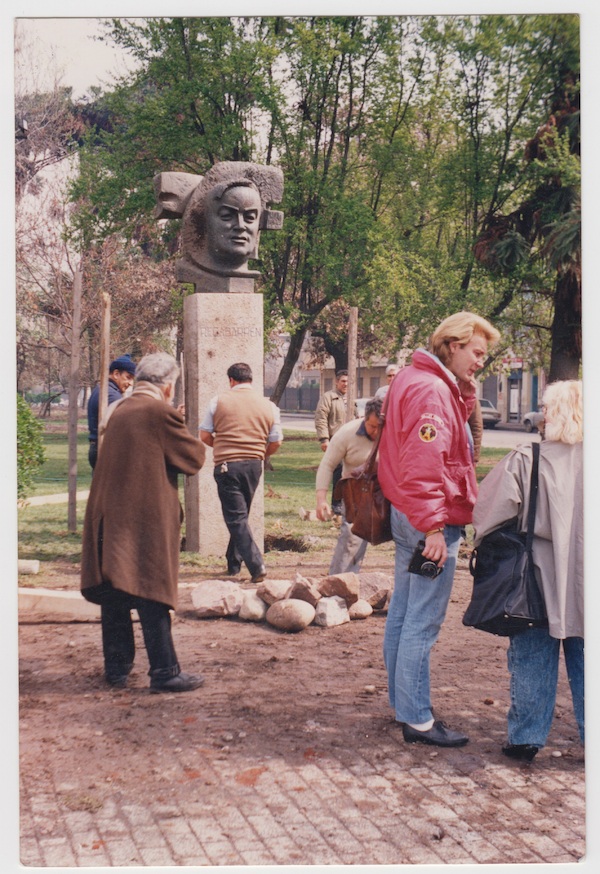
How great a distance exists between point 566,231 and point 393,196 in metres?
0.93

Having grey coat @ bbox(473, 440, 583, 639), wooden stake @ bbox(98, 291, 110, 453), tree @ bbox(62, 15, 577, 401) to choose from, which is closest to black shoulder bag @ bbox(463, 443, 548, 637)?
grey coat @ bbox(473, 440, 583, 639)

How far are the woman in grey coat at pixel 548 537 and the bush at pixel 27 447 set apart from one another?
2.12m

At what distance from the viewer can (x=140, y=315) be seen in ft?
17.6

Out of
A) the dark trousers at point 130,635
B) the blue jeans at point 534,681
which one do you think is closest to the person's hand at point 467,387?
the blue jeans at point 534,681

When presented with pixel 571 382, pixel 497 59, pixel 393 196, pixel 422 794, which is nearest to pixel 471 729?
pixel 422 794

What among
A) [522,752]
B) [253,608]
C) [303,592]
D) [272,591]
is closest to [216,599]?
[253,608]

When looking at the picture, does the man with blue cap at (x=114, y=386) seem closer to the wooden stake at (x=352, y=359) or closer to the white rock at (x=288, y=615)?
the wooden stake at (x=352, y=359)

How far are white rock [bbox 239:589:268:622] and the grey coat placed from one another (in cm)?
186

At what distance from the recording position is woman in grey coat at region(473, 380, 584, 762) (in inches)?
150

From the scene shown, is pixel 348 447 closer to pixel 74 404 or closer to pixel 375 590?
pixel 375 590

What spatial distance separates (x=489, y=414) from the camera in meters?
4.63

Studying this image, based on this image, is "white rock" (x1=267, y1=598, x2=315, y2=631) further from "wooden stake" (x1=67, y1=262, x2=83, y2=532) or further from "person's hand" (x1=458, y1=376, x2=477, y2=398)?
"person's hand" (x1=458, y1=376, x2=477, y2=398)

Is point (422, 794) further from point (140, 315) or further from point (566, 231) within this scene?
point (140, 315)

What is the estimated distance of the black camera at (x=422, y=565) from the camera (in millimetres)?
3773
